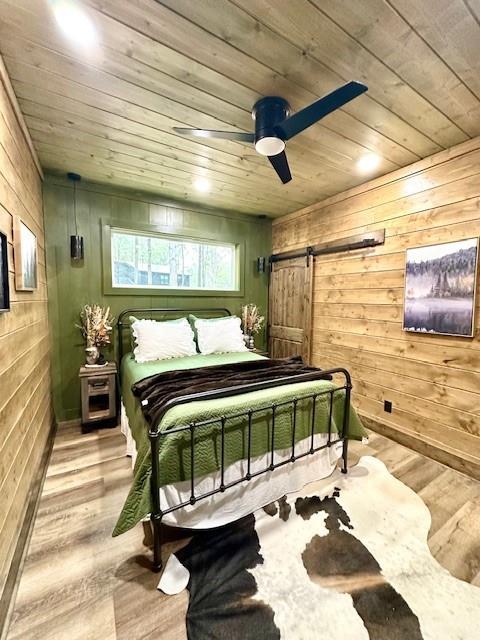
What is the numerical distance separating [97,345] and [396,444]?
320 centimetres

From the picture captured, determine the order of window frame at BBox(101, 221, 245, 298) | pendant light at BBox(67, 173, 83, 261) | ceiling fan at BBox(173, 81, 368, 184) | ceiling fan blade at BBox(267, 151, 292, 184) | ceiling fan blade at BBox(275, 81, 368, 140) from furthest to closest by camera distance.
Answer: window frame at BBox(101, 221, 245, 298), pendant light at BBox(67, 173, 83, 261), ceiling fan blade at BBox(267, 151, 292, 184), ceiling fan at BBox(173, 81, 368, 184), ceiling fan blade at BBox(275, 81, 368, 140)

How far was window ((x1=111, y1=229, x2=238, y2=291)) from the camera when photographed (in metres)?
3.36

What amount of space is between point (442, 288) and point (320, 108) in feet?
5.78

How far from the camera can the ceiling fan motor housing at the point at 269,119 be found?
1664 millimetres

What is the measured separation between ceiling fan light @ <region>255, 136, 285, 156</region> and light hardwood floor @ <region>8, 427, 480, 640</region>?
7.98ft

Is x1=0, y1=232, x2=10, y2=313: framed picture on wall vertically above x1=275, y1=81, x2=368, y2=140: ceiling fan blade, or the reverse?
x1=275, y1=81, x2=368, y2=140: ceiling fan blade

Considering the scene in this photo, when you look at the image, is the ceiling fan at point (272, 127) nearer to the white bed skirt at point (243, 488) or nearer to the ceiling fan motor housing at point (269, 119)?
the ceiling fan motor housing at point (269, 119)

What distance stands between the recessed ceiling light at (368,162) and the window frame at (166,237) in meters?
1.85

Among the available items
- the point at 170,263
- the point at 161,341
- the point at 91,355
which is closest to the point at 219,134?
the point at 161,341

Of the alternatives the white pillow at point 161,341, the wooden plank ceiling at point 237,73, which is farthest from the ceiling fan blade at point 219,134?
the white pillow at point 161,341

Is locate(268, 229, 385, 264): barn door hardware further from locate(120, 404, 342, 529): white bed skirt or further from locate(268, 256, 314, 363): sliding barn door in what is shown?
locate(120, 404, 342, 529): white bed skirt

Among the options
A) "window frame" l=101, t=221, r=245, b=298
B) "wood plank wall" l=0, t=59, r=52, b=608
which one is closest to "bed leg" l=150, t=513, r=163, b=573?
"wood plank wall" l=0, t=59, r=52, b=608

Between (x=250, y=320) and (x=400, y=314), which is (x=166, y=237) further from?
(x=400, y=314)

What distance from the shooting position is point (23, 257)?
174 cm
